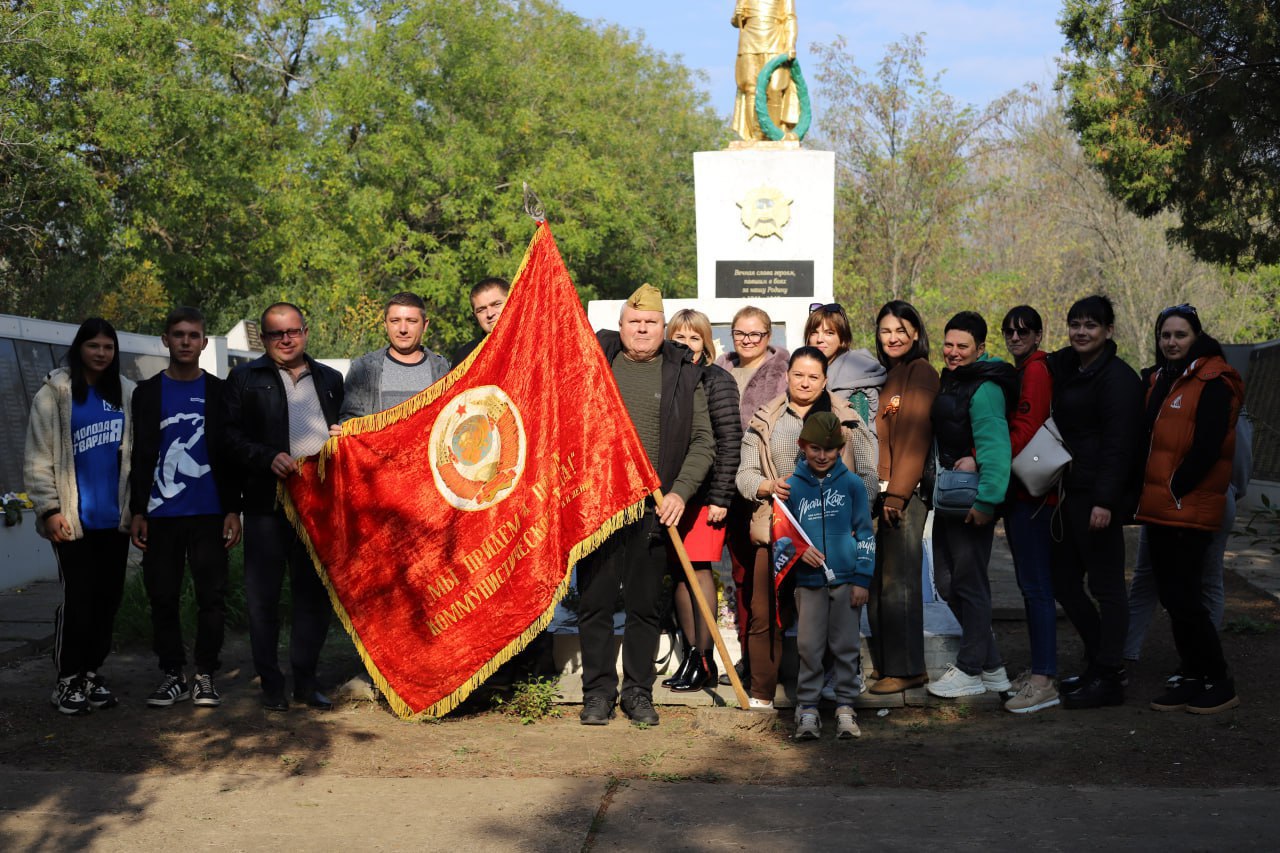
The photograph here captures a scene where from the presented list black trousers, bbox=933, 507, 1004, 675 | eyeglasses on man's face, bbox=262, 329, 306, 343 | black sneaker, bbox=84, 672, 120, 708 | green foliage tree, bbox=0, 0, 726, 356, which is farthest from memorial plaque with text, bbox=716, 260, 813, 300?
green foliage tree, bbox=0, 0, 726, 356

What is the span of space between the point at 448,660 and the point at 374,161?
25.6 m

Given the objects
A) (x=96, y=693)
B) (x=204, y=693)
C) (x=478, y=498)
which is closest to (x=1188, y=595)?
(x=478, y=498)

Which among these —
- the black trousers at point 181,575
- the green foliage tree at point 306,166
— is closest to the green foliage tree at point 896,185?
the green foliage tree at point 306,166

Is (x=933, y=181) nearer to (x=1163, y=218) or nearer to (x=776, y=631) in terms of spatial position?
(x=1163, y=218)

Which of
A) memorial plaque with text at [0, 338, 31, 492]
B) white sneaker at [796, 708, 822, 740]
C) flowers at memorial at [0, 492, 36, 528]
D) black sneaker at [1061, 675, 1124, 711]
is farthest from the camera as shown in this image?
memorial plaque with text at [0, 338, 31, 492]

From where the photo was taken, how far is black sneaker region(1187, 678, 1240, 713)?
20.3ft

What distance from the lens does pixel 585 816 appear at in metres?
4.71

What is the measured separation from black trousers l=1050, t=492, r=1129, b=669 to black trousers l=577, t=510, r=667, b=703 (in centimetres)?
191

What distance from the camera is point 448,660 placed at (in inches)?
244

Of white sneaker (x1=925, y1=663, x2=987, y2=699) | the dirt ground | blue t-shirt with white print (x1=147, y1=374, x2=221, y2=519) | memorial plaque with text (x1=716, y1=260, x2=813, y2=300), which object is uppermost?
memorial plaque with text (x1=716, y1=260, x2=813, y2=300)

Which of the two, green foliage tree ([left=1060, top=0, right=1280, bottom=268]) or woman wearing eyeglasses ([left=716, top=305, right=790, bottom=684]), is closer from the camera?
woman wearing eyeglasses ([left=716, top=305, right=790, bottom=684])

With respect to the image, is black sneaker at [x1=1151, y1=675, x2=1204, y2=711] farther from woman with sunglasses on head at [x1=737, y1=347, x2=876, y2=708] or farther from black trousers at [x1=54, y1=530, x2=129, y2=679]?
black trousers at [x1=54, y1=530, x2=129, y2=679]

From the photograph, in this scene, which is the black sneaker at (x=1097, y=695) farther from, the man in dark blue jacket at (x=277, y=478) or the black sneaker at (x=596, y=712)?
the man in dark blue jacket at (x=277, y=478)

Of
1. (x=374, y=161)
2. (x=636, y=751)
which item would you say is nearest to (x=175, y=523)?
(x=636, y=751)
